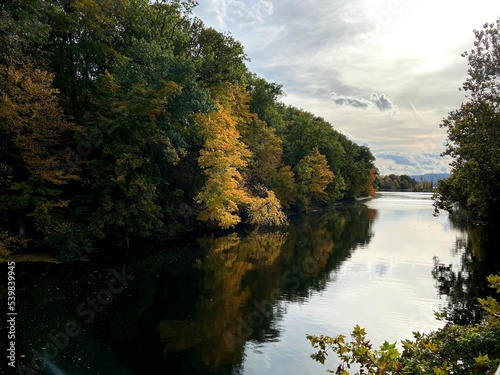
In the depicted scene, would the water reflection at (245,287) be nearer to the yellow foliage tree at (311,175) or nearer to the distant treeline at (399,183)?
the yellow foliage tree at (311,175)

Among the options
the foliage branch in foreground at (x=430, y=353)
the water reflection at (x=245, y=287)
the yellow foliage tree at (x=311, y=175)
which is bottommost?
the water reflection at (x=245, y=287)

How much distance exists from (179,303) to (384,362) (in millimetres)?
10835

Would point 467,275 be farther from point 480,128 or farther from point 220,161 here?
point 220,161

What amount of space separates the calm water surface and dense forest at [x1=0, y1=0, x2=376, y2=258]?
9.66 feet

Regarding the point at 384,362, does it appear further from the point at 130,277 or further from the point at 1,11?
the point at 1,11

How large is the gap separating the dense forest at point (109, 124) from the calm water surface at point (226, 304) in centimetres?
294

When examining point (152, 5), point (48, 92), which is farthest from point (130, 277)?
point (152, 5)

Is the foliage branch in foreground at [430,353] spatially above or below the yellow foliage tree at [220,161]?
below

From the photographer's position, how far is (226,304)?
1426 cm

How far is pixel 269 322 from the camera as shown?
1284 cm

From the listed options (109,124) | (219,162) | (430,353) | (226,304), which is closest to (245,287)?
(226,304)

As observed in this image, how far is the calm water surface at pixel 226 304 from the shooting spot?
9945 millimetres

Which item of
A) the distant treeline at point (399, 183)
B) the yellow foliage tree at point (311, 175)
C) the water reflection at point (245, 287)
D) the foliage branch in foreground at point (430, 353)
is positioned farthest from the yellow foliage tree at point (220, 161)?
the distant treeline at point (399, 183)

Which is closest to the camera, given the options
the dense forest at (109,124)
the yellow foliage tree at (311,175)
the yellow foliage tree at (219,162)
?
the dense forest at (109,124)
